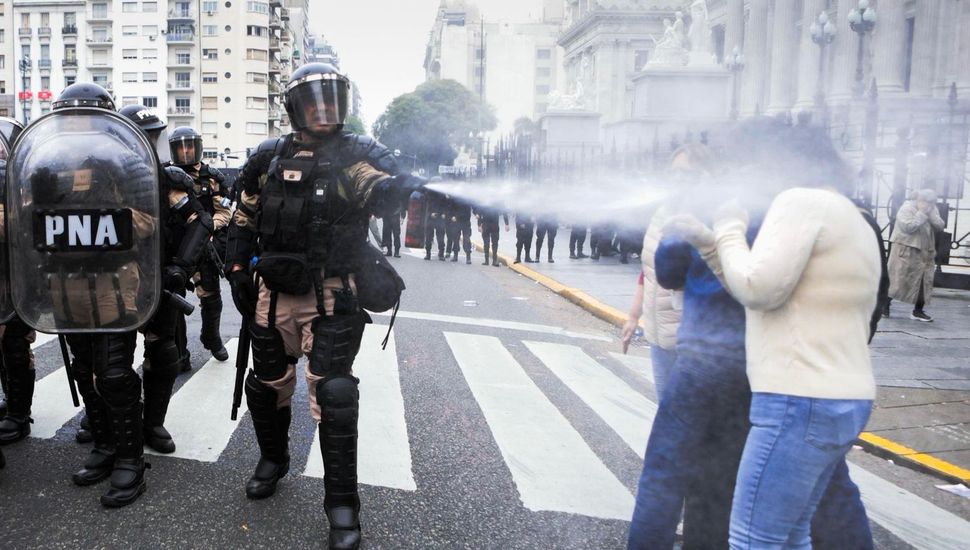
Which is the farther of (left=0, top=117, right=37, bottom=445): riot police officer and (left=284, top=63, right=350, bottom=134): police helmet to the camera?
(left=0, top=117, right=37, bottom=445): riot police officer

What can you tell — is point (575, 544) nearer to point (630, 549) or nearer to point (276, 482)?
point (630, 549)

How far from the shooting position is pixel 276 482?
3988mm

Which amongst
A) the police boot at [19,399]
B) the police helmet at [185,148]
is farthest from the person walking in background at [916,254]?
the police boot at [19,399]

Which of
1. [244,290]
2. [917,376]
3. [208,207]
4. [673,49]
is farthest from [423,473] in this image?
[673,49]

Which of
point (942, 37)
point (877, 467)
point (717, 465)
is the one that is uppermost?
point (942, 37)

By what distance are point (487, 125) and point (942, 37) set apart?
181 ft

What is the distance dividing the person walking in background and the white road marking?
4.19 m

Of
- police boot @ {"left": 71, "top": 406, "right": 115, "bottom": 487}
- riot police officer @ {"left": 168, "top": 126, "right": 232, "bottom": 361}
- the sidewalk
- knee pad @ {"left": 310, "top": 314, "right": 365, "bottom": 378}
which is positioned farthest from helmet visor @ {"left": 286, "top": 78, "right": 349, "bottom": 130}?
the sidewalk

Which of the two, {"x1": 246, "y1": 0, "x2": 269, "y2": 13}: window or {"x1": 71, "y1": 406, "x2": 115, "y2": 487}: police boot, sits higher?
{"x1": 246, "y1": 0, "x2": 269, "y2": 13}: window

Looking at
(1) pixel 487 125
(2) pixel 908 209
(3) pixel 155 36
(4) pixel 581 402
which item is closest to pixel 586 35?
(1) pixel 487 125

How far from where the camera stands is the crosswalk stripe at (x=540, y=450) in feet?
13.0

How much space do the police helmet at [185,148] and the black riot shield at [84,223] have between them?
2.79m

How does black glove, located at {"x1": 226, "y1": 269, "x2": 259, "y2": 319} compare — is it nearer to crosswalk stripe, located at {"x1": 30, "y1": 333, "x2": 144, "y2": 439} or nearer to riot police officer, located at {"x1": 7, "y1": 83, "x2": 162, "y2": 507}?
riot police officer, located at {"x1": 7, "y1": 83, "x2": 162, "y2": 507}

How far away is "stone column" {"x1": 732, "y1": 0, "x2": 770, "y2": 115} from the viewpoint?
39.8 metres
